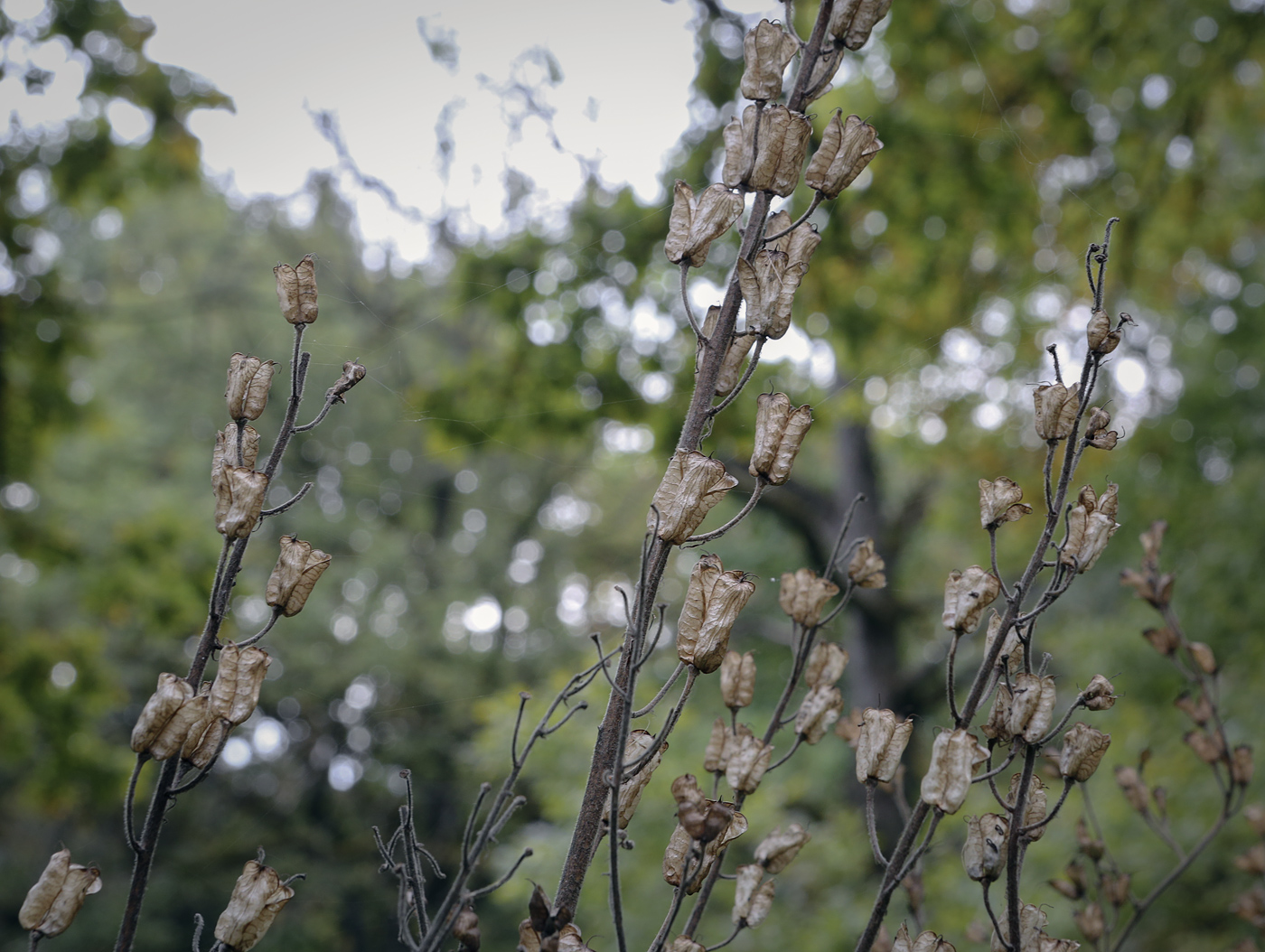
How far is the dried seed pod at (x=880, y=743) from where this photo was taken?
2.49 feet

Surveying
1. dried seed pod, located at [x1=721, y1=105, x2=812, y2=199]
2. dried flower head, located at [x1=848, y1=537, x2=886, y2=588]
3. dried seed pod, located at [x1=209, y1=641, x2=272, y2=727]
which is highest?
dried seed pod, located at [x1=721, y1=105, x2=812, y2=199]

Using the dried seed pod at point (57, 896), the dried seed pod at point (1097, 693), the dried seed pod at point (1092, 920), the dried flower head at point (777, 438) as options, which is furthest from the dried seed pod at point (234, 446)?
the dried seed pod at point (1092, 920)

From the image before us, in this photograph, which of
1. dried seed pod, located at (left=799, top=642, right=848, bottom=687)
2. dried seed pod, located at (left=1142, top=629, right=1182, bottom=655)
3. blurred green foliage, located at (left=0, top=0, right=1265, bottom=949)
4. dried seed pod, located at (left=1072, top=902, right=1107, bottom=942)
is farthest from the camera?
blurred green foliage, located at (left=0, top=0, right=1265, bottom=949)

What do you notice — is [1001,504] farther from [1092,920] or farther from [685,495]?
[1092,920]

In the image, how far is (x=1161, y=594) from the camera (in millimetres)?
1413

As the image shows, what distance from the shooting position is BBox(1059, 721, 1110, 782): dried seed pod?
0.80 meters

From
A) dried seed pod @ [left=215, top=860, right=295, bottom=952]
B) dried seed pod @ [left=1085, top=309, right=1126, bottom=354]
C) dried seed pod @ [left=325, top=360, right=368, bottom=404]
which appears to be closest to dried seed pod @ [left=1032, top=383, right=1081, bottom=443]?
dried seed pod @ [left=1085, top=309, right=1126, bottom=354]

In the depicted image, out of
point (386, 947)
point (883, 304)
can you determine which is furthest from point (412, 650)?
point (883, 304)

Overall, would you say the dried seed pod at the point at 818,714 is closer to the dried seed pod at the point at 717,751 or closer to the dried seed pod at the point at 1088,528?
the dried seed pod at the point at 717,751

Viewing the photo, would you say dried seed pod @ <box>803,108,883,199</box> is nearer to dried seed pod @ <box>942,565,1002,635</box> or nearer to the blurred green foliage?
dried seed pod @ <box>942,565,1002,635</box>

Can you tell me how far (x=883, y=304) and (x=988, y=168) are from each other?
66 cm

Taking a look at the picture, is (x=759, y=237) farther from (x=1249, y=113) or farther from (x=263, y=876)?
(x=1249, y=113)

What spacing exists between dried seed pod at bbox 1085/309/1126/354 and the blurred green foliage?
70 cm

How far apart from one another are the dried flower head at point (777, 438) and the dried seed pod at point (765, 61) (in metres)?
0.31
